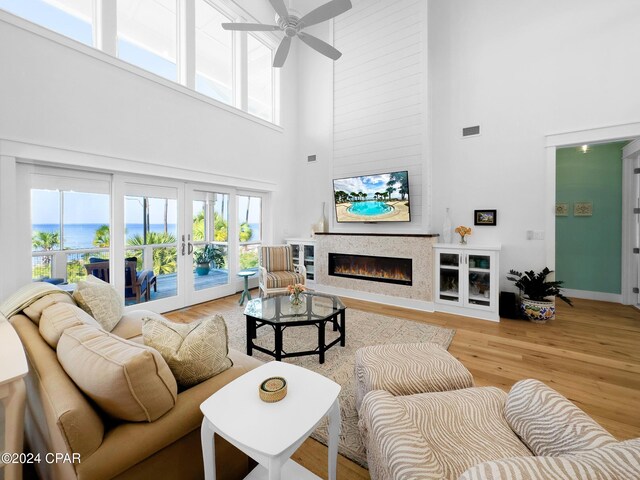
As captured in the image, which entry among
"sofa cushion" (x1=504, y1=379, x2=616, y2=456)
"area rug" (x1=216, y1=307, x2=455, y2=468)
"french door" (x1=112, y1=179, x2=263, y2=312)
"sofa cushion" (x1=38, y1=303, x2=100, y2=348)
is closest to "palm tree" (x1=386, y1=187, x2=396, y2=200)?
"area rug" (x1=216, y1=307, x2=455, y2=468)

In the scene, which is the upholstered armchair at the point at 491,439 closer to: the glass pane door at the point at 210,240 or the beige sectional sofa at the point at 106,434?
the beige sectional sofa at the point at 106,434

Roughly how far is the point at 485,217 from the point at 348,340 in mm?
2882

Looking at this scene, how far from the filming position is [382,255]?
4.58m

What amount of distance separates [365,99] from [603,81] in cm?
325

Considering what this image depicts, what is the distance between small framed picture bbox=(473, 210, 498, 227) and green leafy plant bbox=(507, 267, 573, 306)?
84 cm

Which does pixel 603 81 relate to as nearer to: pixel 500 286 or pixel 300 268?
pixel 500 286

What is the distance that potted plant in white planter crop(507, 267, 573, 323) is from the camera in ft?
11.6

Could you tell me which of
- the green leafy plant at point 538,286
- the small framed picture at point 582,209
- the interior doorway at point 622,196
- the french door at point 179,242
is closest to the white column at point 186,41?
the french door at point 179,242

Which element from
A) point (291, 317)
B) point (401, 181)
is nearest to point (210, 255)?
point (291, 317)

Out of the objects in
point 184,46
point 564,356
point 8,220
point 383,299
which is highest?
point 184,46

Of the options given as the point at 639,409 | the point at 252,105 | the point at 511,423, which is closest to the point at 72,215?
the point at 252,105

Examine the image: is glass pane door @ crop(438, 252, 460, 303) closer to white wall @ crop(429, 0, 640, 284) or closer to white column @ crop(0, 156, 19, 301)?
white wall @ crop(429, 0, 640, 284)

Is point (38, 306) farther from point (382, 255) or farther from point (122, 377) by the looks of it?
point (382, 255)

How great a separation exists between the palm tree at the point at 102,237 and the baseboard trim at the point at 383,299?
339cm
